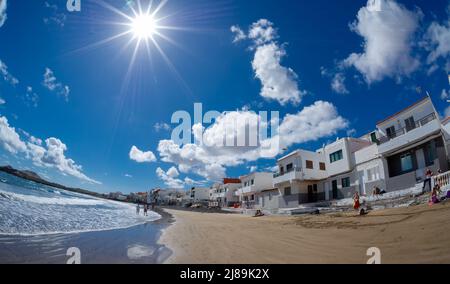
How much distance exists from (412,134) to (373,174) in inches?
195

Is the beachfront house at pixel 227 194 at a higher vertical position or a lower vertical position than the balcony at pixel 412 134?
lower

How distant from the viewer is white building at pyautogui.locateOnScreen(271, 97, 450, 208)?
16078 mm

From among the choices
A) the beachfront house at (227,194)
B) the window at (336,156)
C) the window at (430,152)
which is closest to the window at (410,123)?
the window at (430,152)

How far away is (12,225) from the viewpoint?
9836mm

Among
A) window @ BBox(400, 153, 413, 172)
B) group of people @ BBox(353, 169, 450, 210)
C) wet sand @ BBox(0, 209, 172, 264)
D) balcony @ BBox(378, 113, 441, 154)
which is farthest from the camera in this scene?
window @ BBox(400, 153, 413, 172)

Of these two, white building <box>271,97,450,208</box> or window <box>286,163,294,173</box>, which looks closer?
white building <box>271,97,450,208</box>

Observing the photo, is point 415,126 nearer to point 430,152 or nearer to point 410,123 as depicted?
point 410,123

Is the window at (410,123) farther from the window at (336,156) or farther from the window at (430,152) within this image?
the window at (336,156)

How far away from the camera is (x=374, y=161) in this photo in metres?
20.5

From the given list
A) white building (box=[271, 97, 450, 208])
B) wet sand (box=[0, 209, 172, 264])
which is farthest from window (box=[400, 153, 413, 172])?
wet sand (box=[0, 209, 172, 264])

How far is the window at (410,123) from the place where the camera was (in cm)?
1815

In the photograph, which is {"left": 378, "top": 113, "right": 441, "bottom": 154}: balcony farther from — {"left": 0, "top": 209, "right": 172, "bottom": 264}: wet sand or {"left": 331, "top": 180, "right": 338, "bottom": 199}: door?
{"left": 0, "top": 209, "right": 172, "bottom": 264}: wet sand
